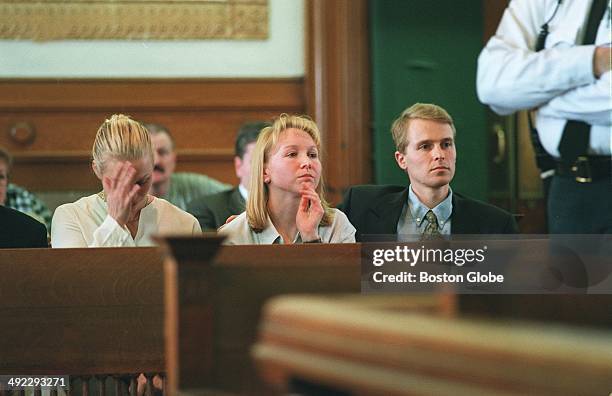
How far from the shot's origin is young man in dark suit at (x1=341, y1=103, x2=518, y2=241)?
264cm

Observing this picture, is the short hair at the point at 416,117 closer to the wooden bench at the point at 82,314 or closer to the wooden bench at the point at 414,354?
the wooden bench at the point at 82,314

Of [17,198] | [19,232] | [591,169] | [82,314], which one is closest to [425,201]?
[591,169]

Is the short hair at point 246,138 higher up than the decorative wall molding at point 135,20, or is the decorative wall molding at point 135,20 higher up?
the decorative wall molding at point 135,20

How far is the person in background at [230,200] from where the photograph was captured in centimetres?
289

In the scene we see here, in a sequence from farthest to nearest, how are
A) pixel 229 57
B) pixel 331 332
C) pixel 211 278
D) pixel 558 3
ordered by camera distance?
1. pixel 229 57
2. pixel 558 3
3. pixel 211 278
4. pixel 331 332

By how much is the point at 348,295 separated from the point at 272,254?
356mm

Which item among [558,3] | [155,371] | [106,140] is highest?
[558,3]

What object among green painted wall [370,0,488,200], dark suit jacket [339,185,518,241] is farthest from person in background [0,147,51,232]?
green painted wall [370,0,488,200]

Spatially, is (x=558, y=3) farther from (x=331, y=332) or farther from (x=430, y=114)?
(x=331, y=332)

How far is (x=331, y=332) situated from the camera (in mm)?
1851

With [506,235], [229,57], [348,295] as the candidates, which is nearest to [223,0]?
[229,57]

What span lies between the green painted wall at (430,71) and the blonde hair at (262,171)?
0.88 ft

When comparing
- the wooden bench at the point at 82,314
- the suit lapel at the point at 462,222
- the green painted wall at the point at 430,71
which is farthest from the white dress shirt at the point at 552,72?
the wooden bench at the point at 82,314

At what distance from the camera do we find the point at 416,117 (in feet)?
9.11
